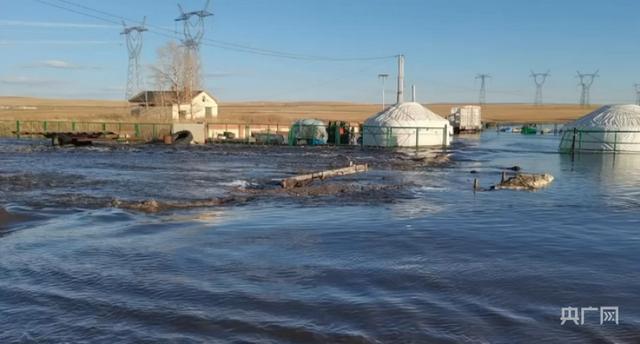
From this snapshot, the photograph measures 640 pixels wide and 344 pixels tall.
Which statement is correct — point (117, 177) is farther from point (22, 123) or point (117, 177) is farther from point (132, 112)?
point (132, 112)

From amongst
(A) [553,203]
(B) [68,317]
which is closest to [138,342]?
(B) [68,317]

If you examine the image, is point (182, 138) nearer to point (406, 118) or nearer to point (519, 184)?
point (406, 118)

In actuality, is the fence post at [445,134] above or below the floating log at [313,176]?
above

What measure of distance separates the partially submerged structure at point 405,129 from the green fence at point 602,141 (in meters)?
10.5

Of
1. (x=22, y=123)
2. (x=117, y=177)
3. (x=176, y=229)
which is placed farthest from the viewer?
(x=22, y=123)

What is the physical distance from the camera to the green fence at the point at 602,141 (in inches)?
1682

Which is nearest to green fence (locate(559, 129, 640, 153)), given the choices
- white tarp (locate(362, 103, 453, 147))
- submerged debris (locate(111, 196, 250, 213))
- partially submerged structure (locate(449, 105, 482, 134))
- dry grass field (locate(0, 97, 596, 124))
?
white tarp (locate(362, 103, 453, 147))

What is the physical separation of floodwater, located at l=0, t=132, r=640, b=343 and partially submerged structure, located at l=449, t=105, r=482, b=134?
2625 inches

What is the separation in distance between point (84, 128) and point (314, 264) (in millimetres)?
57550

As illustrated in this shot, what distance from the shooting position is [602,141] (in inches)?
1708

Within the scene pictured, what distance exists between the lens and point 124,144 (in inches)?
1884

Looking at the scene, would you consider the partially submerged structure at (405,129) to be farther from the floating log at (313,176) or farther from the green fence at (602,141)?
the floating log at (313,176)

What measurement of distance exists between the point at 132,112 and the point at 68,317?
3310 inches

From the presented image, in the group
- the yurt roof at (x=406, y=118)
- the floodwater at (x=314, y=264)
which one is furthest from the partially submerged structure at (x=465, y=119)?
the floodwater at (x=314, y=264)
